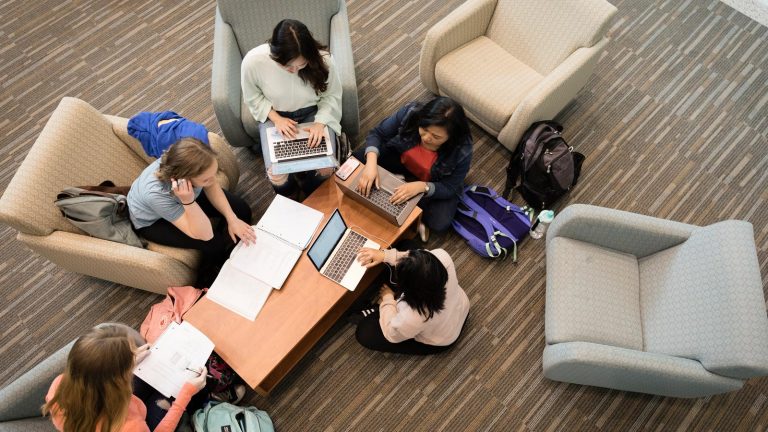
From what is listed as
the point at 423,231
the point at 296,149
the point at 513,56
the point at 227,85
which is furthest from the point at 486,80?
the point at 227,85

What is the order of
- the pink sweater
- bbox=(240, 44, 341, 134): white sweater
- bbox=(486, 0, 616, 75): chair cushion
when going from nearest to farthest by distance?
the pink sweater, bbox=(240, 44, 341, 134): white sweater, bbox=(486, 0, 616, 75): chair cushion

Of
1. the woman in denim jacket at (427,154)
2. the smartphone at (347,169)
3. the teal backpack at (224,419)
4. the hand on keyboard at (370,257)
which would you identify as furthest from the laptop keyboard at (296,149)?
the teal backpack at (224,419)

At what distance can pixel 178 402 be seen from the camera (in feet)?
6.64

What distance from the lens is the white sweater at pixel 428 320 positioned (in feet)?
7.03

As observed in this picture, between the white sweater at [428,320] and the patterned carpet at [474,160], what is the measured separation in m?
0.32

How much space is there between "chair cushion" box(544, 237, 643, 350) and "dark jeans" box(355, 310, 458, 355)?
60cm

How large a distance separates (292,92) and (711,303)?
2189 millimetres

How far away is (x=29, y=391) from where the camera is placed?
1.95 meters

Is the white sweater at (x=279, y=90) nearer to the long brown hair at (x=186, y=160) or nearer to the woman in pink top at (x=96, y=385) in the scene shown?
the long brown hair at (x=186, y=160)

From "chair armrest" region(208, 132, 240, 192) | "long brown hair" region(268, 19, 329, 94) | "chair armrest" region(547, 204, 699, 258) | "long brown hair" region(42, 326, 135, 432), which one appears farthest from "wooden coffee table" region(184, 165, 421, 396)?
"chair armrest" region(547, 204, 699, 258)

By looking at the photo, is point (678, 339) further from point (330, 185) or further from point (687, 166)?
point (330, 185)

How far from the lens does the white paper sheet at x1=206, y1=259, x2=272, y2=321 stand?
226 centimetres

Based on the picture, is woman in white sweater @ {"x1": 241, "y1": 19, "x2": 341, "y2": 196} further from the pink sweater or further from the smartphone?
the pink sweater

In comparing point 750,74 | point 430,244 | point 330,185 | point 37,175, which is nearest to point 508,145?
point 430,244
